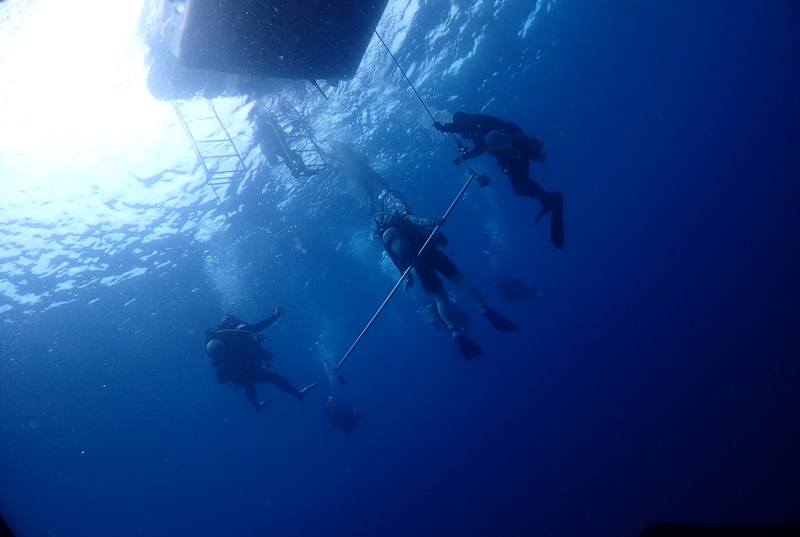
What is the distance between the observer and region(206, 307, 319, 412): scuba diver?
1013 cm

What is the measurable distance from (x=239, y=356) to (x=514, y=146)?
9.01m

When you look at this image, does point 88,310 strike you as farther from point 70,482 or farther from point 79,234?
point 70,482

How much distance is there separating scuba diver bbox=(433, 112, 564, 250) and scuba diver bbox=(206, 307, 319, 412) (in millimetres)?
6804

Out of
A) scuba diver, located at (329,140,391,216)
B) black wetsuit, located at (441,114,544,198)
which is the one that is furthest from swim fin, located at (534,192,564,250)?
scuba diver, located at (329,140,391,216)

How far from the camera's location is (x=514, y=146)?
287 inches

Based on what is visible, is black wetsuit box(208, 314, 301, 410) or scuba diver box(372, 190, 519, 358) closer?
scuba diver box(372, 190, 519, 358)

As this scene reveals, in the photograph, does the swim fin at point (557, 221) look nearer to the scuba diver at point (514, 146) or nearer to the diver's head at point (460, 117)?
the scuba diver at point (514, 146)

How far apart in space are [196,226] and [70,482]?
216 feet

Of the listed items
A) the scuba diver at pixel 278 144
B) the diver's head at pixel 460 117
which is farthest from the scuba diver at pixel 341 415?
the diver's head at pixel 460 117

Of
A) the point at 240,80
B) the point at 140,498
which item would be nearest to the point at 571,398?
the point at 240,80

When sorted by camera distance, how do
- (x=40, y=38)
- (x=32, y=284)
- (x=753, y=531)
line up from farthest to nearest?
1. (x=32, y=284)
2. (x=40, y=38)
3. (x=753, y=531)

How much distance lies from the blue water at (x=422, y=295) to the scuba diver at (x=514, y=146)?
284 inches

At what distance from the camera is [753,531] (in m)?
1.52

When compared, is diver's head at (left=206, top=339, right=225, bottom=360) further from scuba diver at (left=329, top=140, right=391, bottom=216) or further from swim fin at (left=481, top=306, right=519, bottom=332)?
scuba diver at (left=329, top=140, right=391, bottom=216)
